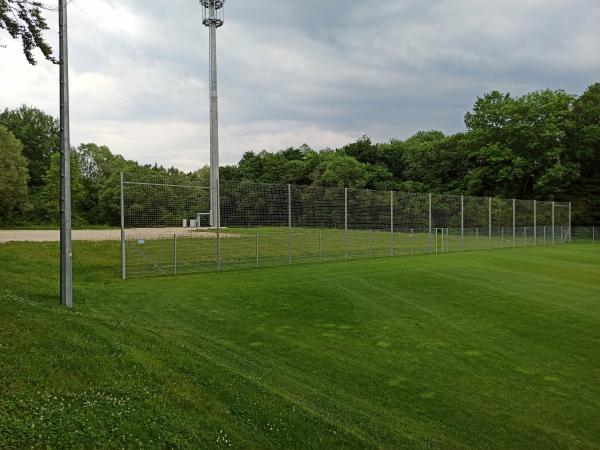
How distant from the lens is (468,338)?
7.32 metres

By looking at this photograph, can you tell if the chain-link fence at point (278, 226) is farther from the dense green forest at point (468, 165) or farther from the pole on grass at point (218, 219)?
the dense green forest at point (468, 165)

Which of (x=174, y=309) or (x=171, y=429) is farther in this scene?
(x=174, y=309)

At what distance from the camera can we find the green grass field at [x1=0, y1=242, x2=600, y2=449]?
3.49 meters

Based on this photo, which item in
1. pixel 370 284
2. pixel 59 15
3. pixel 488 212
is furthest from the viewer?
pixel 488 212

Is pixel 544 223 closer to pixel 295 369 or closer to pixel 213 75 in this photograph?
pixel 213 75

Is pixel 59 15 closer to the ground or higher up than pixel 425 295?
higher up

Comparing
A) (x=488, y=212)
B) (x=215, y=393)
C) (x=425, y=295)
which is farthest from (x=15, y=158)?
(x=215, y=393)

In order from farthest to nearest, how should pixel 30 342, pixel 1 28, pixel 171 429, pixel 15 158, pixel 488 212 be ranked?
pixel 15 158 → pixel 488 212 → pixel 1 28 → pixel 30 342 → pixel 171 429

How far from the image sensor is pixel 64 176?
7.72 m

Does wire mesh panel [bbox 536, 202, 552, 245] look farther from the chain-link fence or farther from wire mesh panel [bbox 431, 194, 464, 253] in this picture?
wire mesh panel [bbox 431, 194, 464, 253]

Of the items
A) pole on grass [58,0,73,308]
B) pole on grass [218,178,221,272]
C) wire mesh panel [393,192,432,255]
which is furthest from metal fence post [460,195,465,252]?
pole on grass [58,0,73,308]

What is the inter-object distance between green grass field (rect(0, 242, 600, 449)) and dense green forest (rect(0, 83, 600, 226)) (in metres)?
30.5

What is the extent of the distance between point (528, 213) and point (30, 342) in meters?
37.3

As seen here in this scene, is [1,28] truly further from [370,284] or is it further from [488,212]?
[488,212]
